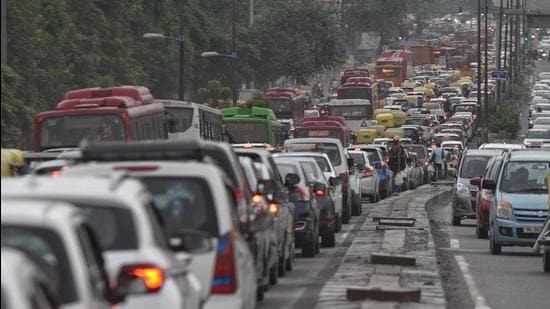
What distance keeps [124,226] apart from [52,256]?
174cm

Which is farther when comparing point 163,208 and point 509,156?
point 509,156

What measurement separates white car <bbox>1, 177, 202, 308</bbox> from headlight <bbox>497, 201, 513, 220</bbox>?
17.3m

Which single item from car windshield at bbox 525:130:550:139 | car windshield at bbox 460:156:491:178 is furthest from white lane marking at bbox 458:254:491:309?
car windshield at bbox 525:130:550:139

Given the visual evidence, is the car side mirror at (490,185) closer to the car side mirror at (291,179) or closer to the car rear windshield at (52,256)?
the car side mirror at (291,179)

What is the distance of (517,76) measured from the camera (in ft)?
619

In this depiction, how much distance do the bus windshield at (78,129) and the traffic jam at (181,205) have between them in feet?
0.08

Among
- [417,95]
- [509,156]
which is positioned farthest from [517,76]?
[509,156]

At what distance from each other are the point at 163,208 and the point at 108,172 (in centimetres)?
49

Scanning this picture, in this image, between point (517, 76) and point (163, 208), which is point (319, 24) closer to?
point (517, 76)

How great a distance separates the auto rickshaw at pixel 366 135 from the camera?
265ft

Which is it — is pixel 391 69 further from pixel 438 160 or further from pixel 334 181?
pixel 334 181

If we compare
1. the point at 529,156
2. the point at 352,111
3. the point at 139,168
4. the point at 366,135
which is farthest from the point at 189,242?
the point at 352,111

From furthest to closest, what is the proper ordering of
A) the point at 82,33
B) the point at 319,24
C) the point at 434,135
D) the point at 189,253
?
1. the point at 319,24
2. the point at 434,135
3. the point at 82,33
4. the point at 189,253

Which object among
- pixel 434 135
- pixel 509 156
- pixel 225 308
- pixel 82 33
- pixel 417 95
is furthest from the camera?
pixel 417 95
